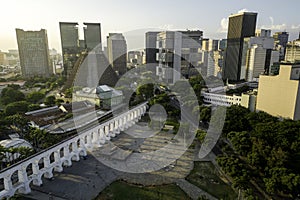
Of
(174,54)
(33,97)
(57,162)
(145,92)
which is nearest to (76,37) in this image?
(174,54)

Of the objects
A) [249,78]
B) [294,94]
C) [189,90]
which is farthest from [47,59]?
[294,94]

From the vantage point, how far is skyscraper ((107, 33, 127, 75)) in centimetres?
5503

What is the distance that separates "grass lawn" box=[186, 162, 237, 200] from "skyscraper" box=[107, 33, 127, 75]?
140ft

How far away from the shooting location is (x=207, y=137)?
57.4ft

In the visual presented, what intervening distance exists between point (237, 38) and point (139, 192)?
153 ft

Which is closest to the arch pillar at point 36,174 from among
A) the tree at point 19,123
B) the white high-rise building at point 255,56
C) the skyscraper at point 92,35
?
the tree at point 19,123

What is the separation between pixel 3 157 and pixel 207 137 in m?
14.9

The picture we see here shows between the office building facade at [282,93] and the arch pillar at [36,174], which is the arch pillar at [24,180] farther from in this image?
the office building facade at [282,93]

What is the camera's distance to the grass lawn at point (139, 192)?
11.7 meters

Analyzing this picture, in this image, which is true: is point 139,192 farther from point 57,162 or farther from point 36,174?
point 36,174

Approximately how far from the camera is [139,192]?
12.2m

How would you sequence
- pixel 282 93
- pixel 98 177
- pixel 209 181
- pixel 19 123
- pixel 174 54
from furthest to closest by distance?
pixel 174 54
pixel 282 93
pixel 19 123
pixel 98 177
pixel 209 181

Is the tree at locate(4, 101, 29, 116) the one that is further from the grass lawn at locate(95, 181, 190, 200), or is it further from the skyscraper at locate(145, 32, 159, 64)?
the skyscraper at locate(145, 32, 159, 64)

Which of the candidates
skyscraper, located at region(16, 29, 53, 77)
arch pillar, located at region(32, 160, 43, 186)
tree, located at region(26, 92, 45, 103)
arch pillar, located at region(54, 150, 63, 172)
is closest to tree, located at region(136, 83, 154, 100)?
tree, located at region(26, 92, 45, 103)
